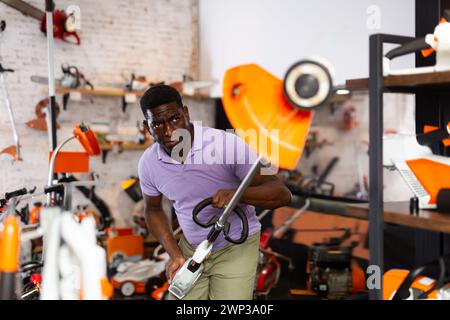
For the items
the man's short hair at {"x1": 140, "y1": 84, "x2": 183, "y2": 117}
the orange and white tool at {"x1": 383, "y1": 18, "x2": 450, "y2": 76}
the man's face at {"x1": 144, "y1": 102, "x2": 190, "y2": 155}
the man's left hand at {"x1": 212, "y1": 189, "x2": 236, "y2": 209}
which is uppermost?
the orange and white tool at {"x1": 383, "y1": 18, "x2": 450, "y2": 76}

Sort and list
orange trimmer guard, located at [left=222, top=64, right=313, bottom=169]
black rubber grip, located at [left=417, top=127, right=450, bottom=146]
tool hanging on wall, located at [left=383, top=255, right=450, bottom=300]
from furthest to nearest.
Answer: black rubber grip, located at [left=417, top=127, right=450, bottom=146] < tool hanging on wall, located at [left=383, top=255, right=450, bottom=300] < orange trimmer guard, located at [left=222, top=64, right=313, bottom=169]

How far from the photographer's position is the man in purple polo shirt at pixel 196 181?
1621 millimetres

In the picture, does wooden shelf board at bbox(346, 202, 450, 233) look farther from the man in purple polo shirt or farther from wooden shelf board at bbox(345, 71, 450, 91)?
wooden shelf board at bbox(345, 71, 450, 91)

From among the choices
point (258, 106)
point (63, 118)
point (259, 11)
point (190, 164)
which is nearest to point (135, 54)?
point (63, 118)

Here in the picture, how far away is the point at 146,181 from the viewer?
1.91 metres

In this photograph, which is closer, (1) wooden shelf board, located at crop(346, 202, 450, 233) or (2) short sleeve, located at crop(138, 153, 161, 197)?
(1) wooden shelf board, located at crop(346, 202, 450, 233)

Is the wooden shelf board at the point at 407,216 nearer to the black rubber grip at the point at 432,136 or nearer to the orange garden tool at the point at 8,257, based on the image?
the black rubber grip at the point at 432,136

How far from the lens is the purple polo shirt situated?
1707 millimetres

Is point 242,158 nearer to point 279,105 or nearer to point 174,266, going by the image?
point 174,266

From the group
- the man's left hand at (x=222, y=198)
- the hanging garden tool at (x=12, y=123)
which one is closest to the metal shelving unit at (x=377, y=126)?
the man's left hand at (x=222, y=198)

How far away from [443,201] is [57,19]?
390 centimetres

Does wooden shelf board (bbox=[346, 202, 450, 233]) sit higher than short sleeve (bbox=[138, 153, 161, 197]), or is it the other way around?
short sleeve (bbox=[138, 153, 161, 197])

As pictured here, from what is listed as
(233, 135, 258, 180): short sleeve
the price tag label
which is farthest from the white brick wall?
(233, 135, 258, 180): short sleeve
